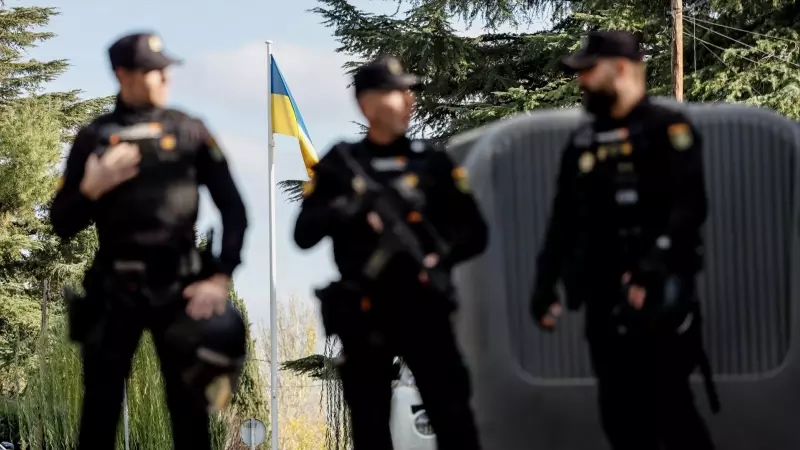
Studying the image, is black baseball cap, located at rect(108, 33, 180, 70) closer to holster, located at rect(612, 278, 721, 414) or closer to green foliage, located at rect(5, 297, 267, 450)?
holster, located at rect(612, 278, 721, 414)

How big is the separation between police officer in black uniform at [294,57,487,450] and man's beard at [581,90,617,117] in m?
0.50

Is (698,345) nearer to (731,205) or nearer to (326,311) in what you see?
(731,205)

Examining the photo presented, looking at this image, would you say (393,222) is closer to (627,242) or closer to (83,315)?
(627,242)

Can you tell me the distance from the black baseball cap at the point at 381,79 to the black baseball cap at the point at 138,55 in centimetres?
59

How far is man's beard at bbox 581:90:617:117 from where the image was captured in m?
4.07

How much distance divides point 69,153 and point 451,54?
863 inches

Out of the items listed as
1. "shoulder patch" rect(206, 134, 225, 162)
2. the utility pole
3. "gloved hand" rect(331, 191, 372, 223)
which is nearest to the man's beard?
"gloved hand" rect(331, 191, 372, 223)

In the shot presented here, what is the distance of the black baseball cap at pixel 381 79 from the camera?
3941 millimetres

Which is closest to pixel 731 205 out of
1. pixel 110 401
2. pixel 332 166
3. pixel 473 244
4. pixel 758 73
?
pixel 473 244

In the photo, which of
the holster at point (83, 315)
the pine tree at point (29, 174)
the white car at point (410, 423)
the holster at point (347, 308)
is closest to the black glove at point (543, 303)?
the holster at point (347, 308)

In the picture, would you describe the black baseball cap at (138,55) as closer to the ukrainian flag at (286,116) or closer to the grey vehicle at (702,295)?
the grey vehicle at (702,295)

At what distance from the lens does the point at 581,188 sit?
4.04 metres

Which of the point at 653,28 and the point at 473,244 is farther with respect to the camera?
the point at 653,28

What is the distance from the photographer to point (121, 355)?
3.85 metres
